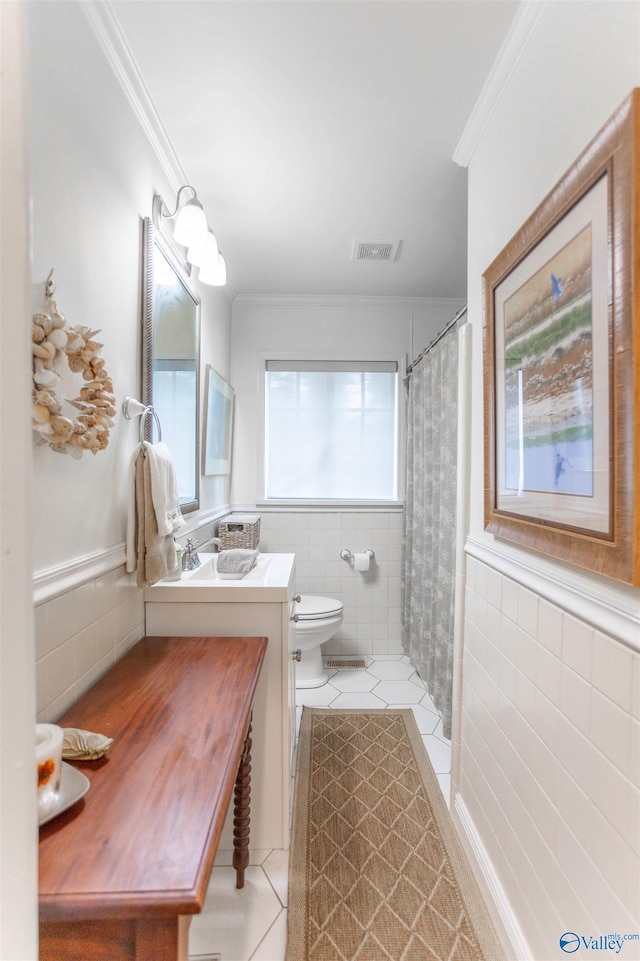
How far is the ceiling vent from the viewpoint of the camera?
226cm

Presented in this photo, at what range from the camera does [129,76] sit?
1.27 metres

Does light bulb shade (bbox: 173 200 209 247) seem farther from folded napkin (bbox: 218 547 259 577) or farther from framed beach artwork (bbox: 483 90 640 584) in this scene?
folded napkin (bbox: 218 547 259 577)

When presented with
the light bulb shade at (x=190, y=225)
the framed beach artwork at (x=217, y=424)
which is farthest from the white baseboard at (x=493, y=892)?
the light bulb shade at (x=190, y=225)

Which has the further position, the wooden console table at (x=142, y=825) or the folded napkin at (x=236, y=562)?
the folded napkin at (x=236, y=562)

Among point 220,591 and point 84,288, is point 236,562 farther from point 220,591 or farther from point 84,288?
point 84,288

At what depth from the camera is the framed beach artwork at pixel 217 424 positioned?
2.25 m

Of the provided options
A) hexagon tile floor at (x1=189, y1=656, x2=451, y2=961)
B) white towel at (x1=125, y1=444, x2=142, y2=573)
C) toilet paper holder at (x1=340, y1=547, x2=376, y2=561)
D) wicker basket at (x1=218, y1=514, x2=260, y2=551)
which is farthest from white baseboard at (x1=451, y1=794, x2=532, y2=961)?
toilet paper holder at (x1=340, y1=547, x2=376, y2=561)

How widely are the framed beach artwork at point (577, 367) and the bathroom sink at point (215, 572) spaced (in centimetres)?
89

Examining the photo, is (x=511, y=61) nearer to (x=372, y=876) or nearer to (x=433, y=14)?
(x=433, y=14)

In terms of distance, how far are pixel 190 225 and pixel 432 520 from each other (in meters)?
1.77

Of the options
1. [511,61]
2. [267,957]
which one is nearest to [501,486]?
[511,61]

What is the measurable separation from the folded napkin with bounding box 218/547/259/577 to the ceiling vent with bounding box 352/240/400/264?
1.65 meters

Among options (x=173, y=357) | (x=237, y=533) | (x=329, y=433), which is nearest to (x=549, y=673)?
(x=173, y=357)

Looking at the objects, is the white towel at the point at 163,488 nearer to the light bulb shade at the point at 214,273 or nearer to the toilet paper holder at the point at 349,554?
the light bulb shade at the point at 214,273
